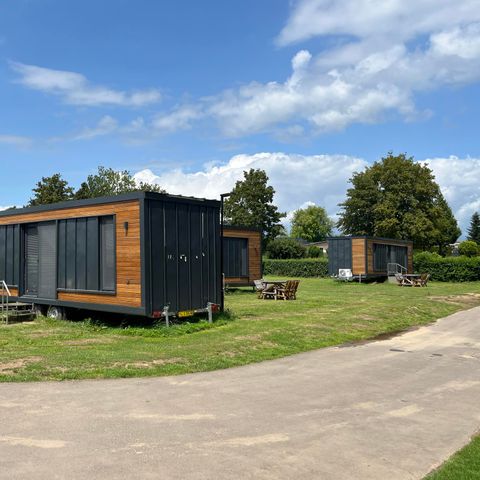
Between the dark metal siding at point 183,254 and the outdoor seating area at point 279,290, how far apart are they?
914cm

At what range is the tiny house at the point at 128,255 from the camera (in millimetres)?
13102

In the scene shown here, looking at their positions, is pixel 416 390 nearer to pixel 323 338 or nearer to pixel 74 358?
pixel 323 338

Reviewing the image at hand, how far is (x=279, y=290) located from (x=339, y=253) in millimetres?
15890

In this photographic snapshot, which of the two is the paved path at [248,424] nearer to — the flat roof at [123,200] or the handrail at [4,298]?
the flat roof at [123,200]

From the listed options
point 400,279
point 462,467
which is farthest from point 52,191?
point 462,467

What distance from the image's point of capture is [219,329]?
13547 millimetres

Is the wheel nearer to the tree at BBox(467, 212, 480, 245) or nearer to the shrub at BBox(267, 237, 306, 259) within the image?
the shrub at BBox(267, 237, 306, 259)

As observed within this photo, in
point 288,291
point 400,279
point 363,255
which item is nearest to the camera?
point 288,291

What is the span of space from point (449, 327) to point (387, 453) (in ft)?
37.8

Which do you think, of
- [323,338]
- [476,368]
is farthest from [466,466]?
[323,338]

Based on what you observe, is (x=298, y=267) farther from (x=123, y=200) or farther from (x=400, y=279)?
(x=123, y=200)

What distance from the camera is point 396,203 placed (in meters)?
56.4

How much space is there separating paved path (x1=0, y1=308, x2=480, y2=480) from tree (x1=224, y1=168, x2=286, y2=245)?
186 ft

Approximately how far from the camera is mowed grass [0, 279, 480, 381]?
357 inches
